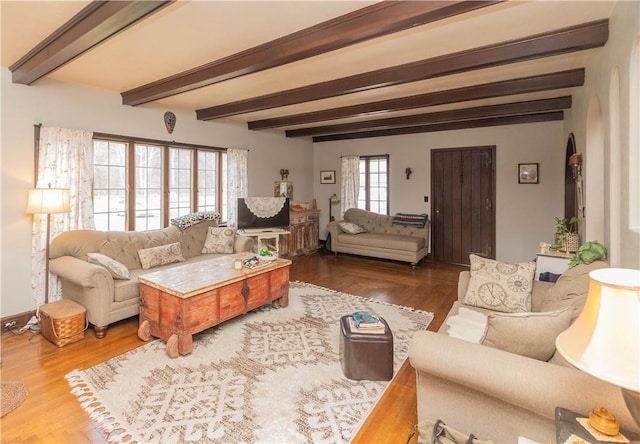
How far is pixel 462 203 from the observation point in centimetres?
608

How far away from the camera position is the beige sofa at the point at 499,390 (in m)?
1.25

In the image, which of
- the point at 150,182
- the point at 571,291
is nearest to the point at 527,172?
the point at 571,291

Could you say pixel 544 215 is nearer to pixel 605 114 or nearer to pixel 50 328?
pixel 605 114

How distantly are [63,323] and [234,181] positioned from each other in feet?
10.9

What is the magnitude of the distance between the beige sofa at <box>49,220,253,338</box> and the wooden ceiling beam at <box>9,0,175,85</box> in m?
1.72

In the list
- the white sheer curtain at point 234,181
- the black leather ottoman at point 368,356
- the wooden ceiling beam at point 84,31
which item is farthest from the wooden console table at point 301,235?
the wooden ceiling beam at point 84,31

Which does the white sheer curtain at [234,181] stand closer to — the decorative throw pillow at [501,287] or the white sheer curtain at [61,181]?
the white sheer curtain at [61,181]

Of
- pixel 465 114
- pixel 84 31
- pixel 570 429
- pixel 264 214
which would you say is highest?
pixel 465 114

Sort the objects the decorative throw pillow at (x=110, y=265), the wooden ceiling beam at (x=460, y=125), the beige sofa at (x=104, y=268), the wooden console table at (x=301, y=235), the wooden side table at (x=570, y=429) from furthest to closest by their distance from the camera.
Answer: the wooden console table at (x=301, y=235)
the wooden ceiling beam at (x=460, y=125)
the decorative throw pillow at (x=110, y=265)
the beige sofa at (x=104, y=268)
the wooden side table at (x=570, y=429)

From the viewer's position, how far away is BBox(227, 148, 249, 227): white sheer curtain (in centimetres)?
562

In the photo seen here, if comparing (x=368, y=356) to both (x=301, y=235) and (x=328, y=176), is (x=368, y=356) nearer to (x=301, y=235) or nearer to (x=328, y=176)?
(x=301, y=235)

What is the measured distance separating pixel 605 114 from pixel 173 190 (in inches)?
201

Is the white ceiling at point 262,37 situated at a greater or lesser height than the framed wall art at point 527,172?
greater

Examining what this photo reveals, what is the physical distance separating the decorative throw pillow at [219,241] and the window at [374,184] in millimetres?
3401
